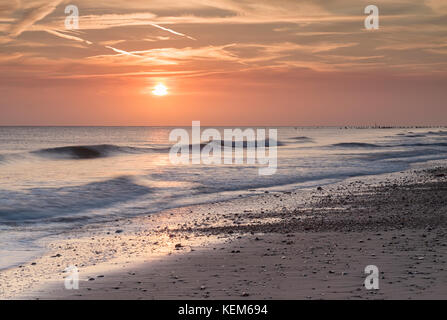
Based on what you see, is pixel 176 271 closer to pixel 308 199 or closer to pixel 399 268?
pixel 399 268

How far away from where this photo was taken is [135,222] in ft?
43.2

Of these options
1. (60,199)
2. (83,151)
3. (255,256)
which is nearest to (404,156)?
(83,151)

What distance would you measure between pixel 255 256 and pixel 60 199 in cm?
1083

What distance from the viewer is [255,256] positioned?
8.26 m

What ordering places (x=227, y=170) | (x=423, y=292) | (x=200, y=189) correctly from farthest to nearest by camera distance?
(x=227, y=170)
(x=200, y=189)
(x=423, y=292)

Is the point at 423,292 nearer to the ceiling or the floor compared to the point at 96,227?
nearer to the ceiling

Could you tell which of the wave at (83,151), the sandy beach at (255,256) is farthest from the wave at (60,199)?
the wave at (83,151)

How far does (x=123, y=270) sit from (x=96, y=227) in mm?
5104

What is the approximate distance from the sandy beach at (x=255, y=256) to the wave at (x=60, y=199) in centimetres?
309

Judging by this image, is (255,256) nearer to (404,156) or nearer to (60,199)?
(60,199)

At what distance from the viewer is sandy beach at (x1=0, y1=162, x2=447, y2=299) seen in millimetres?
6418

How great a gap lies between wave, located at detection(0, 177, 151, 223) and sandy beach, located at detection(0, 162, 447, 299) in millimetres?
3092

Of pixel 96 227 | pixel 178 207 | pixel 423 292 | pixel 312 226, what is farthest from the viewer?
pixel 178 207
